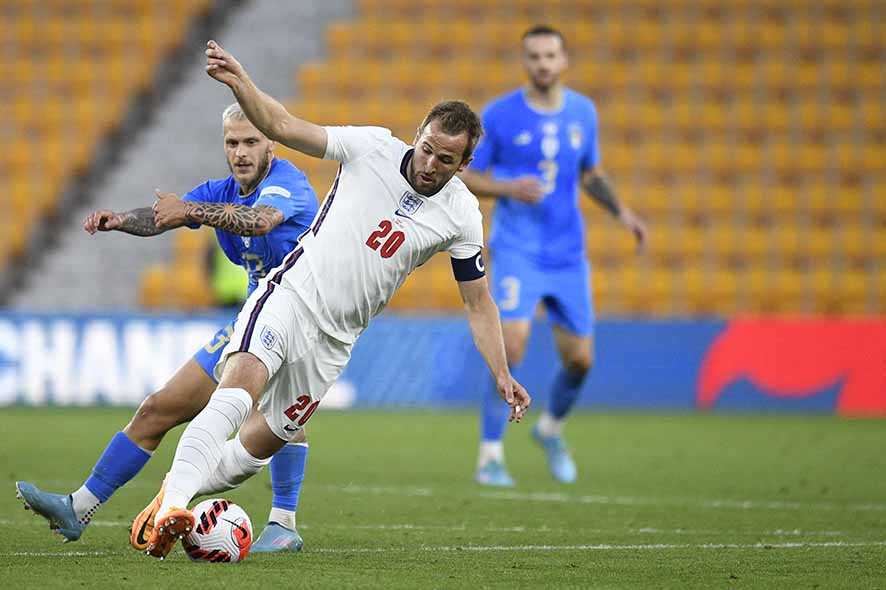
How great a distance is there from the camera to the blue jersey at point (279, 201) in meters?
6.44

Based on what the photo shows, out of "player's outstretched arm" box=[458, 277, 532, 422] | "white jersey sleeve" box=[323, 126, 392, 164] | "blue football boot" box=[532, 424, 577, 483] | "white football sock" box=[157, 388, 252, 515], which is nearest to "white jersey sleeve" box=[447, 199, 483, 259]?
"player's outstretched arm" box=[458, 277, 532, 422]

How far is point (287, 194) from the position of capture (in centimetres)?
639

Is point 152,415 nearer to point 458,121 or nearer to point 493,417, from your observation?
point 458,121

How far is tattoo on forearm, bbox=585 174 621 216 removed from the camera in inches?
412

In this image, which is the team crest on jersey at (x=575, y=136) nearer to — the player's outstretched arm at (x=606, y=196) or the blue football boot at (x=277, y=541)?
the player's outstretched arm at (x=606, y=196)

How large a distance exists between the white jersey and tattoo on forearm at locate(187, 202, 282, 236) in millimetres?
235

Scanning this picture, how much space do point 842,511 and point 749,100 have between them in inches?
466

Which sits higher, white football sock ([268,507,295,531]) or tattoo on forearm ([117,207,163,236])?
tattoo on forearm ([117,207,163,236])

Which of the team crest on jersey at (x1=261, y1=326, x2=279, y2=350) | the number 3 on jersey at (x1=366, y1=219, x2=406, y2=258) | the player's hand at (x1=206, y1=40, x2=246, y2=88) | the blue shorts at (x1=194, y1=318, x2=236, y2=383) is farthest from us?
the blue shorts at (x1=194, y1=318, x2=236, y2=383)

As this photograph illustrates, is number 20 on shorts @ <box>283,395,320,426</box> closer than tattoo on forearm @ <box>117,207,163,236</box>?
No

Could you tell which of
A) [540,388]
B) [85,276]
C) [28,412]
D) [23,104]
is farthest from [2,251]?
[540,388]

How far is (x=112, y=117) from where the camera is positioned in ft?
67.0

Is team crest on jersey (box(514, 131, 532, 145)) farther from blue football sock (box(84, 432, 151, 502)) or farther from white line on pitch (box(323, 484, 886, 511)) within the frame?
blue football sock (box(84, 432, 151, 502))

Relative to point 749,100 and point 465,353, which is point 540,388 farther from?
point 749,100
